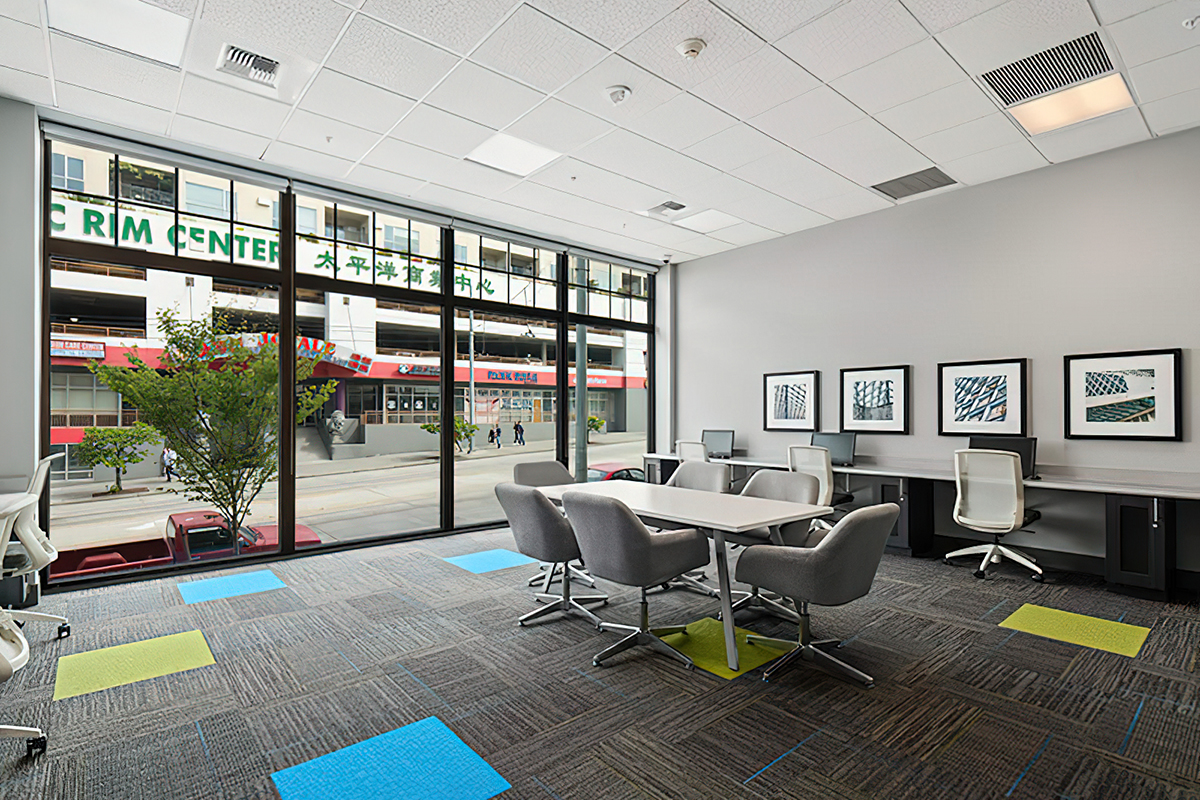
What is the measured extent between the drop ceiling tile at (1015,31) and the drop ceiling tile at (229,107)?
4108 millimetres

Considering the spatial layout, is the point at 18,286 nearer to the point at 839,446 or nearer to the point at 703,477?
the point at 703,477

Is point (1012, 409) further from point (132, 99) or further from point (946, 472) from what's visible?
point (132, 99)

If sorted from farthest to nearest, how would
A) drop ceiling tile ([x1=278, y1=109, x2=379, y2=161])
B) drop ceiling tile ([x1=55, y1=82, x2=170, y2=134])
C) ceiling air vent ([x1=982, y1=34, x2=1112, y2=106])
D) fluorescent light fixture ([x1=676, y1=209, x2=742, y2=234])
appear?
1. fluorescent light fixture ([x1=676, y1=209, x2=742, y2=234])
2. drop ceiling tile ([x1=278, y1=109, x2=379, y2=161])
3. drop ceiling tile ([x1=55, y1=82, x2=170, y2=134])
4. ceiling air vent ([x1=982, y1=34, x2=1112, y2=106])

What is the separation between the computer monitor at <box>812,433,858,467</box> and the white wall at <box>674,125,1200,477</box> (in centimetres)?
24

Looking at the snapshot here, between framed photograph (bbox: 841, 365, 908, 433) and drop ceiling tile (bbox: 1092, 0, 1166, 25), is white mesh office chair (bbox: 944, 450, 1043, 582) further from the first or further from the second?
drop ceiling tile (bbox: 1092, 0, 1166, 25)

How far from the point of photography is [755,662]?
3223 mm

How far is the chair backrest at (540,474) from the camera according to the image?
16.3 feet

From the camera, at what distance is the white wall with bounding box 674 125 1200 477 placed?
4.71 metres

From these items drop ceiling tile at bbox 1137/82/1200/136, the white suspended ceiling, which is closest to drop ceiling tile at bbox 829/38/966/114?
the white suspended ceiling

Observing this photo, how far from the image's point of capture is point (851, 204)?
19.9ft

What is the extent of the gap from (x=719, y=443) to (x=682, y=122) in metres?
4.03

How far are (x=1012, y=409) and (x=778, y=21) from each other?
392 cm

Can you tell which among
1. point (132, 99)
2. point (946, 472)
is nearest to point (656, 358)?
point (946, 472)

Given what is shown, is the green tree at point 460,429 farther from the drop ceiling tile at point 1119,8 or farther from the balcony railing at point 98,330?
the drop ceiling tile at point 1119,8
